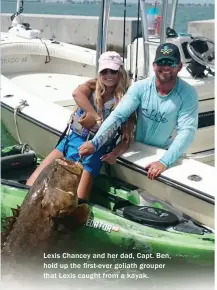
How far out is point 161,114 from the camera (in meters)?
3.33

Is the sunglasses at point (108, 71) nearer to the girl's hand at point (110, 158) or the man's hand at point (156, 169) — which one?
the girl's hand at point (110, 158)

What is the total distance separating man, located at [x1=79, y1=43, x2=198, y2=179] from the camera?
A: 323 cm

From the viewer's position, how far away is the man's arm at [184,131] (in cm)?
324

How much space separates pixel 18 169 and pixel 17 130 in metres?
0.89

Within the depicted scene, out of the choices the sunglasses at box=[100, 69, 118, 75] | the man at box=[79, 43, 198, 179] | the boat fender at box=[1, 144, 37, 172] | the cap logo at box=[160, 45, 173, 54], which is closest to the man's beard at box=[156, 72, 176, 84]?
the man at box=[79, 43, 198, 179]

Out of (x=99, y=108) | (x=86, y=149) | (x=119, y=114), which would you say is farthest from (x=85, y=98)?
(x=86, y=149)

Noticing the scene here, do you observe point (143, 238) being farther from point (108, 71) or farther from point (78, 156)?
point (108, 71)

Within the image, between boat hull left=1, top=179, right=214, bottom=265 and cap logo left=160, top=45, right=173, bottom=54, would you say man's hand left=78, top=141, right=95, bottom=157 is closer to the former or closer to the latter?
boat hull left=1, top=179, right=214, bottom=265

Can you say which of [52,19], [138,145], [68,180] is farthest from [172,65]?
[52,19]

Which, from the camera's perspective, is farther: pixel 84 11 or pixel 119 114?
pixel 84 11

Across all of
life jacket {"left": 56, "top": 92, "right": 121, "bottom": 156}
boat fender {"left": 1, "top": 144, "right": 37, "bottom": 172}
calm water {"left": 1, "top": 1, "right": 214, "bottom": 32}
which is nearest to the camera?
life jacket {"left": 56, "top": 92, "right": 121, "bottom": 156}

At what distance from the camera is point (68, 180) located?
2.92m

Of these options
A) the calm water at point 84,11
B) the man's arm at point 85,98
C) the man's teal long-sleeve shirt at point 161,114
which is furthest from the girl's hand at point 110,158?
the calm water at point 84,11

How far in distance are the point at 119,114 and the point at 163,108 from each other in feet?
1.02
